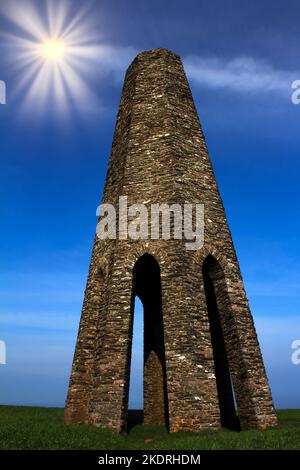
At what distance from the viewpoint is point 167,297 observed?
56.6 feet

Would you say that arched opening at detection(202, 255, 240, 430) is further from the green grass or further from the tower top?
the tower top

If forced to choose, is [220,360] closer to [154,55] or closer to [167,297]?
[167,297]

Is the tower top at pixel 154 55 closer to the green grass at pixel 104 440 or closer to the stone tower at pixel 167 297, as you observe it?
the stone tower at pixel 167 297

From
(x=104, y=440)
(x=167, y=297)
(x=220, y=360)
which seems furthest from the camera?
(x=220, y=360)

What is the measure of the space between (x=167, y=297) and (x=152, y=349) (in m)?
6.30

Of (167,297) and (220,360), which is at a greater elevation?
(167,297)

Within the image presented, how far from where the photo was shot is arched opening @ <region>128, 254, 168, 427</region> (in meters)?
21.3

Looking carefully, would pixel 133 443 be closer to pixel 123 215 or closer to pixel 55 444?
pixel 55 444

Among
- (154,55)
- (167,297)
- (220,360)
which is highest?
(154,55)

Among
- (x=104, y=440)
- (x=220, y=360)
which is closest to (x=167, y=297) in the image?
(x=220, y=360)

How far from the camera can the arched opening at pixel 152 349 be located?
21344 mm

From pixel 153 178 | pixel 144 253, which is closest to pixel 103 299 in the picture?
pixel 144 253
